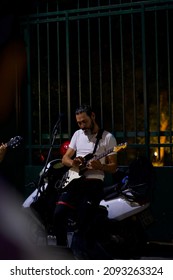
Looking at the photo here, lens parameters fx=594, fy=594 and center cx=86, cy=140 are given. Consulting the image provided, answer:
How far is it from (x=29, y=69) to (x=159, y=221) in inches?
118

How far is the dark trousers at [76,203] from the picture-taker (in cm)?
644

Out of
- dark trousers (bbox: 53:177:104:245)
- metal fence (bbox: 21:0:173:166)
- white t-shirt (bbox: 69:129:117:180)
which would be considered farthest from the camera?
metal fence (bbox: 21:0:173:166)

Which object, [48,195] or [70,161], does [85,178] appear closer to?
[70,161]

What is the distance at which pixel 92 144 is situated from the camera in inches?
262

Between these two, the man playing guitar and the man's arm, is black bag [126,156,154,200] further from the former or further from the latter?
the man's arm

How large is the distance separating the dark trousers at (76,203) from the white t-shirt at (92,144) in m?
0.09

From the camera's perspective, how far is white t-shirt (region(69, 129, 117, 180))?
659 centimetres

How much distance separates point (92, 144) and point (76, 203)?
0.68 m

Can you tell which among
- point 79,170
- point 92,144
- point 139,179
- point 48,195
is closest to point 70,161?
point 79,170

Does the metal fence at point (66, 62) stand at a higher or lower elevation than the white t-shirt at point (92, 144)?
higher

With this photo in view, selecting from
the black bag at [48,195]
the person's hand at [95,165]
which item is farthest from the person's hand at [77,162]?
the black bag at [48,195]

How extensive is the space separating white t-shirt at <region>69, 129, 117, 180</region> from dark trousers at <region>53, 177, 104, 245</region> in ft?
0.29

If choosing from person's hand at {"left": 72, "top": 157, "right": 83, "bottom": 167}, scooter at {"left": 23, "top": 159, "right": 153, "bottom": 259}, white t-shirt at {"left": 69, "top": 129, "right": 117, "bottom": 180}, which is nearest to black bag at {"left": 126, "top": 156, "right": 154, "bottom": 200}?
scooter at {"left": 23, "top": 159, "right": 153, "bottom": 259}

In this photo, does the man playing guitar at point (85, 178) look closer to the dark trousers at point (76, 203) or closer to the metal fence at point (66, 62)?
the dark trousers at point (76, 203)
